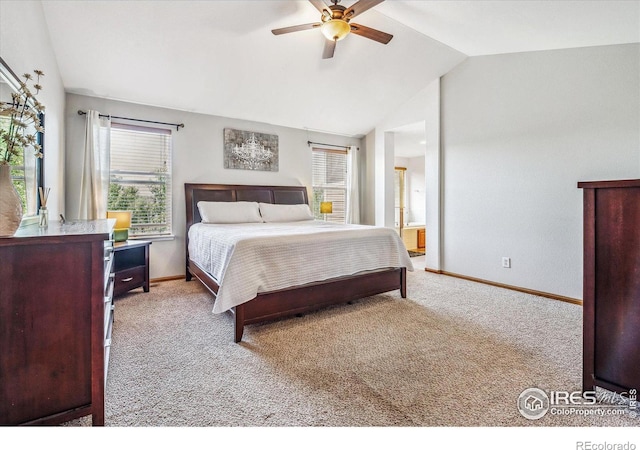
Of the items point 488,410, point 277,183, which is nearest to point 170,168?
point 277,183

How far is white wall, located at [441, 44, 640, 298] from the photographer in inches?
117

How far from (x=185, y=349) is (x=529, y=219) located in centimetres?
377

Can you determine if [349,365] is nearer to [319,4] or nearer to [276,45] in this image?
[319,4]

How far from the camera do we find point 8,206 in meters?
1.19

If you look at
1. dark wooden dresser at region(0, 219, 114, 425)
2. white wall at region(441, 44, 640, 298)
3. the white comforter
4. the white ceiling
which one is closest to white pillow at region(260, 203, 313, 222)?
the white comforter

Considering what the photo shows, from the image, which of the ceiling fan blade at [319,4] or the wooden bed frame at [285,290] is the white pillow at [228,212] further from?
the ceiling fan blade at [319,4]

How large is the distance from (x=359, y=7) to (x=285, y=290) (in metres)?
2.39

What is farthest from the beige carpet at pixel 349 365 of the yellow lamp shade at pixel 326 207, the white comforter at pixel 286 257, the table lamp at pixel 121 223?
the yellow lamp shade at pixel 326 207

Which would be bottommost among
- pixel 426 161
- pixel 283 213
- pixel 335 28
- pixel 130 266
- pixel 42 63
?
pixel 130 266

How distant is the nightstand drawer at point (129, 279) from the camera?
3.18m

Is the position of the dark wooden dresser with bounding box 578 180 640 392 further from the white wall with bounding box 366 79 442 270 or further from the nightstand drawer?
the nightstand drawer

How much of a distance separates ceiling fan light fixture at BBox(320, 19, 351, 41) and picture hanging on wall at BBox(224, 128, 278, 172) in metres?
2.38

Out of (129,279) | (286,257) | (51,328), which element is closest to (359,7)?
(286,257)

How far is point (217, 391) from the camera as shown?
167 centimetres
